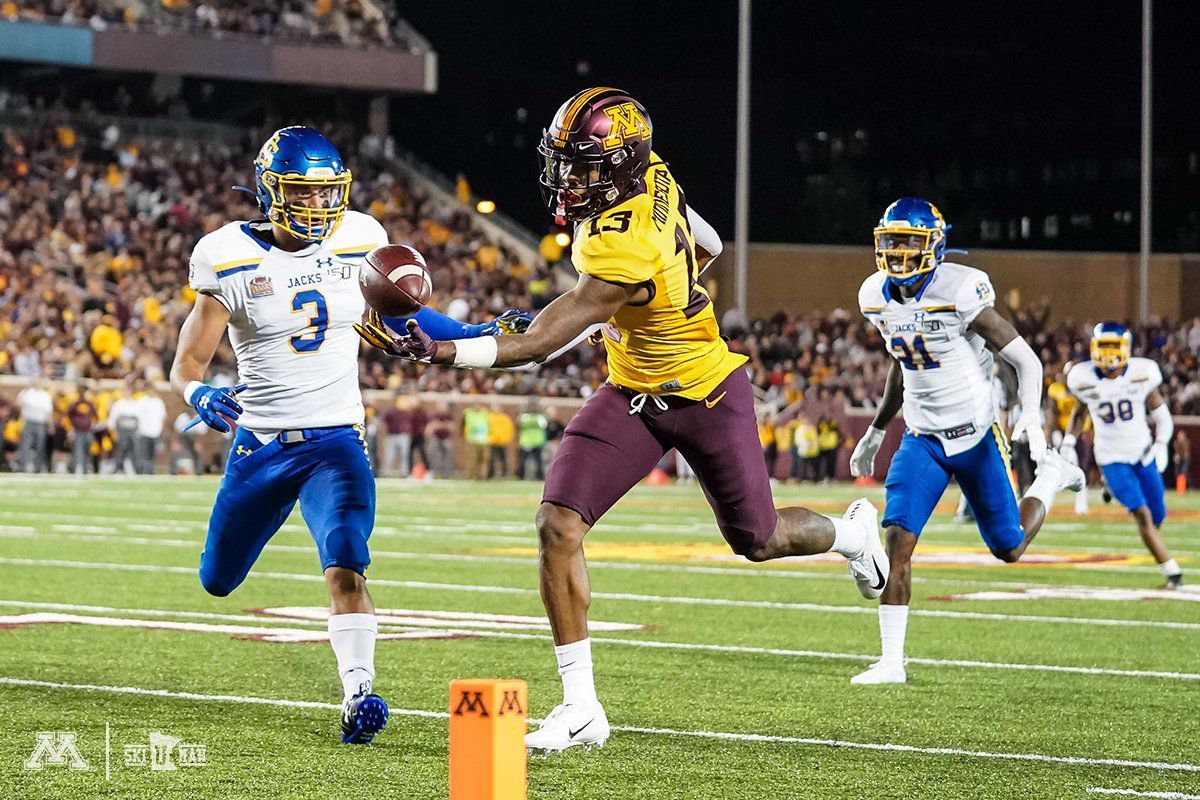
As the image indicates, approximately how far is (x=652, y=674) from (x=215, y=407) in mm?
2250

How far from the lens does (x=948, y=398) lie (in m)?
7.86

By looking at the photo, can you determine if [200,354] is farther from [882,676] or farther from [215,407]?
[882,676]

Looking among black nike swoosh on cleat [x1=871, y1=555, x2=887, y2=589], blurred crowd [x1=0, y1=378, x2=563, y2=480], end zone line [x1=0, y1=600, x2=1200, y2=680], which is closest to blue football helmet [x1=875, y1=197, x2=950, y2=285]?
black nike swoosh on cleat [x1=871, y1=555, x2=887, y2=589]

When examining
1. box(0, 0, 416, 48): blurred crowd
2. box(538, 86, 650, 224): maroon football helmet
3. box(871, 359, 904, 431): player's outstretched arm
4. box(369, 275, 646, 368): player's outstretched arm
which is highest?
box(0, 0, 416, 48): blurred crowd

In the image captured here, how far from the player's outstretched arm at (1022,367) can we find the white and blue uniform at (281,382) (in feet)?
9.23

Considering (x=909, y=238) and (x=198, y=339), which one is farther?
(x=909, y=238)

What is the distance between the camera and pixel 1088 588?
11.4 metres

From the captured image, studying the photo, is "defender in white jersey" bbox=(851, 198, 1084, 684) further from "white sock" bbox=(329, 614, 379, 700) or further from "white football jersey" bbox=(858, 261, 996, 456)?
"white sock" bbox=(329, 614, 379, 700)

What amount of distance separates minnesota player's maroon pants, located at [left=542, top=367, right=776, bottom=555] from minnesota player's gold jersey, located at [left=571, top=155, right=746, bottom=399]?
6cm

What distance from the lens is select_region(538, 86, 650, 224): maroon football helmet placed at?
547cm

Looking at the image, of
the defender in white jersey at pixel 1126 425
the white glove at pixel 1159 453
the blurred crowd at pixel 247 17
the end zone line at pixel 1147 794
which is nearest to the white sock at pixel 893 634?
the end zone line at pixel 1147 794

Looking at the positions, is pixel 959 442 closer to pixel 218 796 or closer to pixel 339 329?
pixel 339 329

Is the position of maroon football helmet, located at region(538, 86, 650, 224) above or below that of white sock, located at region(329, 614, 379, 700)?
above

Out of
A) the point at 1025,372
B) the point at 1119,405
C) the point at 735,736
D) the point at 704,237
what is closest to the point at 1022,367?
the point at 1025,372
